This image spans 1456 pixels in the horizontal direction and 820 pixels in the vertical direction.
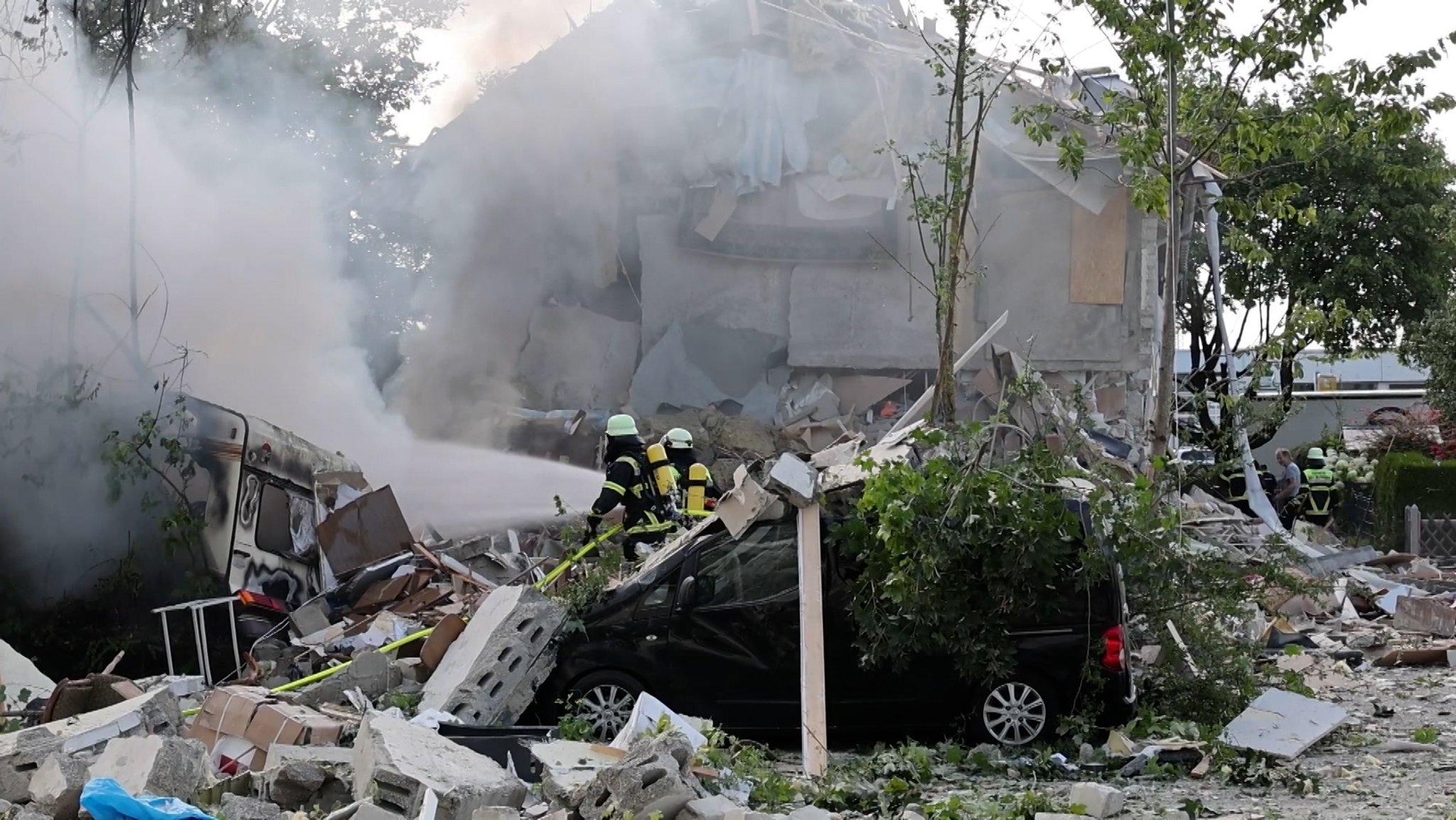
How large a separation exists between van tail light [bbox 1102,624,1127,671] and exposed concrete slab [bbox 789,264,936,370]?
1093 cm

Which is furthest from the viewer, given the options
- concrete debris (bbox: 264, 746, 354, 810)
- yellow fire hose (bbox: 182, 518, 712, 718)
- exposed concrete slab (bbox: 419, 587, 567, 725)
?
yellow fire hose (bbox: 182, 518, 712, 718)

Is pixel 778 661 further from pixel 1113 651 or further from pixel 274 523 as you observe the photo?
pixel 274 523

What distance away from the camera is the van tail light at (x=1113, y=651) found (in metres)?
8.38

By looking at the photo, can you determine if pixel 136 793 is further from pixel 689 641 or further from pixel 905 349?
pixel 905 349

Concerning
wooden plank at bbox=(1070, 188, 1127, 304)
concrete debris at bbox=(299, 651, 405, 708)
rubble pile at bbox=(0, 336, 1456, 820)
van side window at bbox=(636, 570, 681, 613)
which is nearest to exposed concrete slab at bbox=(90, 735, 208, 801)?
rubble pile at bbox=(0, 336, 1456, 820)

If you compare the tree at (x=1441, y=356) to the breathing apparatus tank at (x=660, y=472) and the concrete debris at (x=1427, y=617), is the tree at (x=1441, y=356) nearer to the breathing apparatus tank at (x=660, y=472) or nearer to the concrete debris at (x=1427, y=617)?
the concrete debris at (x=1427, y=617)

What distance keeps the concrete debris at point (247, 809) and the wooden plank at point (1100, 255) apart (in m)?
14.2

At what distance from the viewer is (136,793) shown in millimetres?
6508

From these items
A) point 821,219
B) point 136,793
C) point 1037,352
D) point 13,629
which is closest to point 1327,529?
point 1037,352

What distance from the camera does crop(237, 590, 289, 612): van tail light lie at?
11.4 metres

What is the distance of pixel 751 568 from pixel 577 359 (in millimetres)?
11062

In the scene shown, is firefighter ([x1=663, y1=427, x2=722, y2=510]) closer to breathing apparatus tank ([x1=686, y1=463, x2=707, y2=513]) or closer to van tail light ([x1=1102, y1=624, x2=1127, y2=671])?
breathing apparatus tank ([x1=686, y1=463, x2=707, y2=513])

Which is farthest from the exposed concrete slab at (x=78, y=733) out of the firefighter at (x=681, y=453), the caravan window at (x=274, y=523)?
the firefighter at (x=681, y=453)

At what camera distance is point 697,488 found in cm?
1102
